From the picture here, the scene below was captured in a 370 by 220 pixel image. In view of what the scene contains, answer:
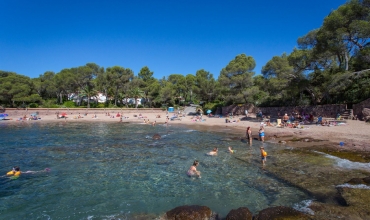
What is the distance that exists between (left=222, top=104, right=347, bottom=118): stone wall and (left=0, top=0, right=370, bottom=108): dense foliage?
1.44 metres

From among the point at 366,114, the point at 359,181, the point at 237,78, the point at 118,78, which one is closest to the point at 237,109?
the point at 237,78

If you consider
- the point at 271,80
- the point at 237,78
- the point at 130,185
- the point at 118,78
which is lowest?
the point at 130,185

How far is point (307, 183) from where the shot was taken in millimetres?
9219

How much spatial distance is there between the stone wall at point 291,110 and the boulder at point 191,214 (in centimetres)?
2691

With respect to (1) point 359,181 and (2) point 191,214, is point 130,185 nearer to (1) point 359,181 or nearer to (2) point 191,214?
(2) point 191,214

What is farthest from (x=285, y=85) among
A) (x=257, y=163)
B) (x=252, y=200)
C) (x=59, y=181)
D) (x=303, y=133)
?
(x=59, y=181)

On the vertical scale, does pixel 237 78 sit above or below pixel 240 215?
above

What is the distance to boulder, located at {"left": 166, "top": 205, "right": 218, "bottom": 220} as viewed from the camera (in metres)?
6.47

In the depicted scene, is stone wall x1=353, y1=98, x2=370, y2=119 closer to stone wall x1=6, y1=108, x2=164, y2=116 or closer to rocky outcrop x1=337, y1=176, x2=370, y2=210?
rocky outcrop x1=337, y1=176, x2=370, y2=210

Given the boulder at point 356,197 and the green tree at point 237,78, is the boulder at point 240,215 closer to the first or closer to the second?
the boulder at point 356,197

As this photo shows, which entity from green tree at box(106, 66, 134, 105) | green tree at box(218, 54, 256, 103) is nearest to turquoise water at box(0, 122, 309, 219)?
green tree at box(218, 54, 256, 103)

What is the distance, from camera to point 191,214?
6520 mm

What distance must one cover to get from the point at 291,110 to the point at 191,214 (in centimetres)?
3231

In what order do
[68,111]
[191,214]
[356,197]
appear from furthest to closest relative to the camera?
1. [68,111]
2. [356,197]
3. [191,214]
